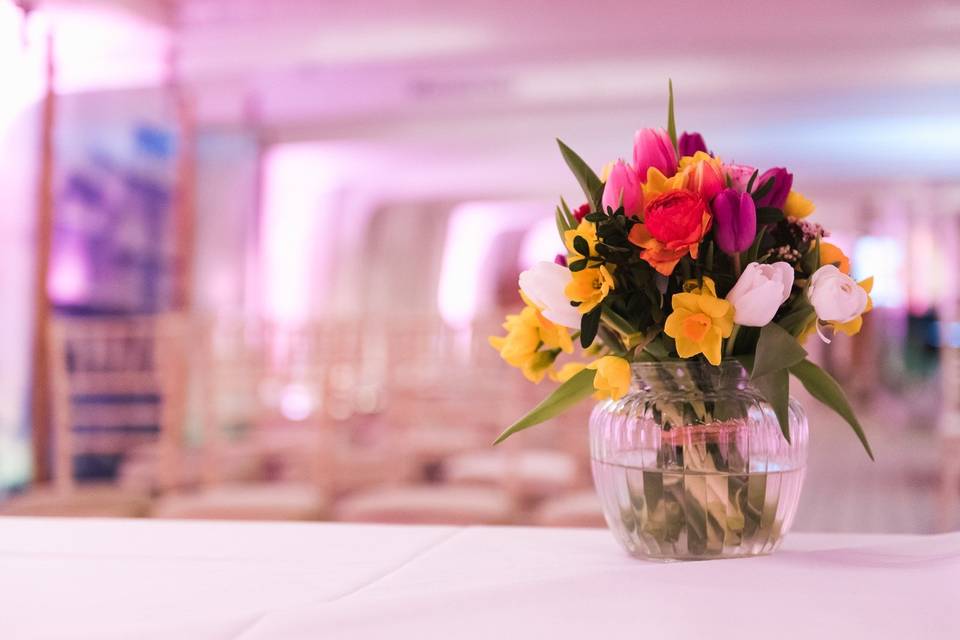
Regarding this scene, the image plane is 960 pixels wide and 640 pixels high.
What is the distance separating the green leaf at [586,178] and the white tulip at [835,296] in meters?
0.20

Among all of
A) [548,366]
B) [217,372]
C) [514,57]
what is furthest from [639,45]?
[548,366]

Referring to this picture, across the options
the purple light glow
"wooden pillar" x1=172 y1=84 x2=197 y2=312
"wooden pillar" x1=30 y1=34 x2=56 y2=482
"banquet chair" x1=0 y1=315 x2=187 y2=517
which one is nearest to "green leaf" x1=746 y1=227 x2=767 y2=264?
"banquet chair" x1=0 y1=315 x2=187 y2=517

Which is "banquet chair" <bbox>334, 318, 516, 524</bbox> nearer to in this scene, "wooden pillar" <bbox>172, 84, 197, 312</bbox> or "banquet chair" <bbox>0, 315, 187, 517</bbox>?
"banquet chair" <bbox>0, 315, 187, 517</bbox>

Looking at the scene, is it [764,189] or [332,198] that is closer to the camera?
[764,189]

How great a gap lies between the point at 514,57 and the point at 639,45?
786 millimetres

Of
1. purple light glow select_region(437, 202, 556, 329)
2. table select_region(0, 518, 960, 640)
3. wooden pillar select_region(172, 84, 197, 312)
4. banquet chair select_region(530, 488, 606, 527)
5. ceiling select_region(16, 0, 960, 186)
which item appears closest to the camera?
table select_region(0, 518, 960, 640)

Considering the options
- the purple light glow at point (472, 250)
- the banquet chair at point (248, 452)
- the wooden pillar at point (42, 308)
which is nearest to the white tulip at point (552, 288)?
the banquet chair at point (248, 452)

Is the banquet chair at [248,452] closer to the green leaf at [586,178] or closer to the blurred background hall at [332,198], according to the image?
the blurred background hall at [332,198]

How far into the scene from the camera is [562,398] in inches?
33.2

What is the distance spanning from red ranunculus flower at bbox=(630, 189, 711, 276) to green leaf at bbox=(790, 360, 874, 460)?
0.15m

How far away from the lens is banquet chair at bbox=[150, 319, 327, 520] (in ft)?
7.84

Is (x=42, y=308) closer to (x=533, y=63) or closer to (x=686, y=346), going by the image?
(x=533, y=63)

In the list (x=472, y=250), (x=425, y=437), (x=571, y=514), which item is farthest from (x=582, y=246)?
(x=472, y=250)

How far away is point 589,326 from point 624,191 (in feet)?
0.40
